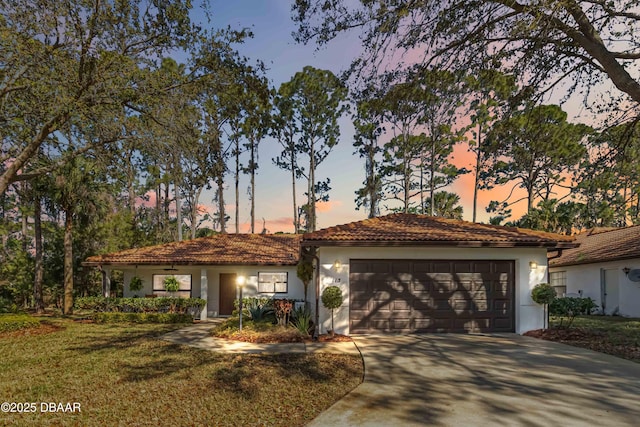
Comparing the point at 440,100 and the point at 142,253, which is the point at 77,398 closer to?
the point at 440,100

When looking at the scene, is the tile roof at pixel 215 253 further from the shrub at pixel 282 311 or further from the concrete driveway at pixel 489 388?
the concrete driveway at pixel 489 388

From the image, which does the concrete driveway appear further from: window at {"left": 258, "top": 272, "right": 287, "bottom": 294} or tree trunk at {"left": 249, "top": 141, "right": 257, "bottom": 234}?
tree trunk at {"left": 249, "top": 141, "right": 257, "bottom": 234}

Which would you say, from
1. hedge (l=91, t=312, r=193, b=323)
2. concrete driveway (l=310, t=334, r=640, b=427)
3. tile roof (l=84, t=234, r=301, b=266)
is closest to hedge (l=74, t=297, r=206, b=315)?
hedge (l=91, t=312, r=193, b=323)

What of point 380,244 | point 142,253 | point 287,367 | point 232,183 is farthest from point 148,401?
point 232,183

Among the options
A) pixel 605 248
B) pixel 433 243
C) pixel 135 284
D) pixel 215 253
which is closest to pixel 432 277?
pixel 433 243

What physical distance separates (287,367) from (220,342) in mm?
3573

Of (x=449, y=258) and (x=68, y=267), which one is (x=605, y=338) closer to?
(x=449, y=258)

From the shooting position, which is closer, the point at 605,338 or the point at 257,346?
the point at 257,346

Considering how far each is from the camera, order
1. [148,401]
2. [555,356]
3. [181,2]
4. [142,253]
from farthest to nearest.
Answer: [142,253] < [181,2] < [555,356] < [148,401]

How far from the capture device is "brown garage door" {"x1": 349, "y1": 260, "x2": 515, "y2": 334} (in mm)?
12023

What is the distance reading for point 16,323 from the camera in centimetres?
1313

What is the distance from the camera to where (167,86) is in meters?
12.7

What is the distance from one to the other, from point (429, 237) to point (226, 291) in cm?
1103

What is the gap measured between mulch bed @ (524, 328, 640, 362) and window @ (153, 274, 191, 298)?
14268mm
